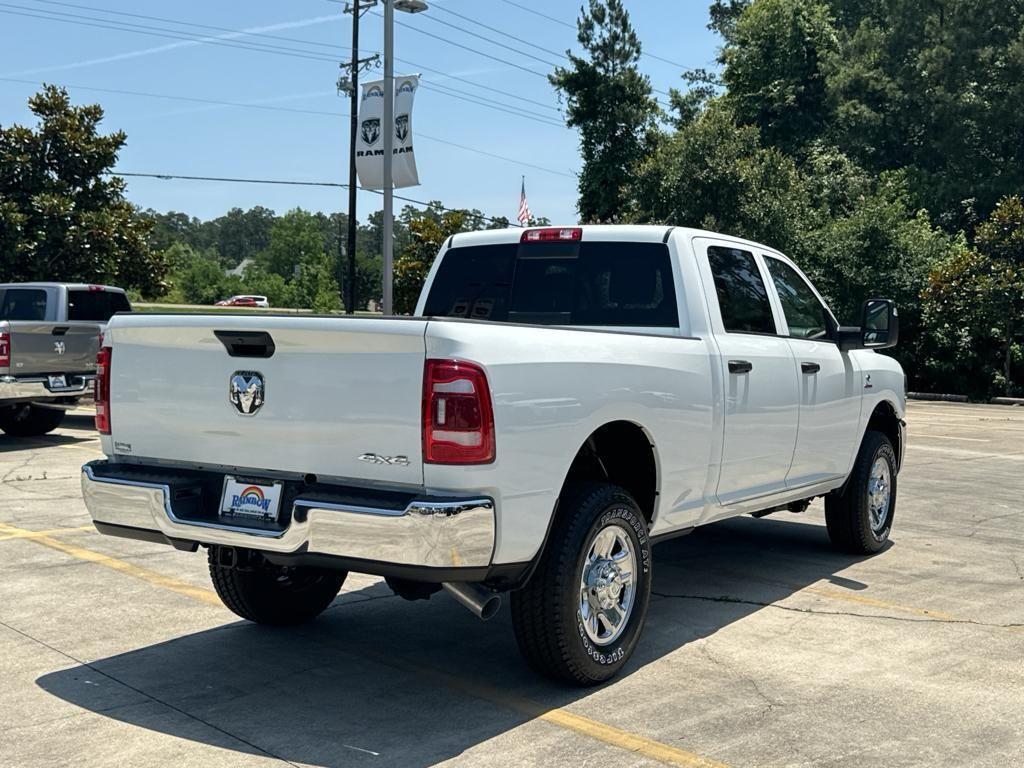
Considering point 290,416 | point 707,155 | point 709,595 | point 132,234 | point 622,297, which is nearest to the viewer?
point 290,416

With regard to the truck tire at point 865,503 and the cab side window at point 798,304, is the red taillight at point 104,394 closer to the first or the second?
the cab side window at point 798,304

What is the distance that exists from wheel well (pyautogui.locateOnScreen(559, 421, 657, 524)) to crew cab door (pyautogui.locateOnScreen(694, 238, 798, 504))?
64 centimetres

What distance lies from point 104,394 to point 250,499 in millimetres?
1029

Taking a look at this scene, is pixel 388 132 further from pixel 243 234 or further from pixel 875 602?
pixel 243 234

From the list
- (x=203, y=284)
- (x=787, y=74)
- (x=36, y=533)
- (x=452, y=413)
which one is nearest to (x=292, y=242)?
(x=203, y=284)

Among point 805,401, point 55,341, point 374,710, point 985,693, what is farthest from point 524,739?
point 55,341

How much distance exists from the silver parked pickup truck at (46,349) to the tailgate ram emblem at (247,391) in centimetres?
1033

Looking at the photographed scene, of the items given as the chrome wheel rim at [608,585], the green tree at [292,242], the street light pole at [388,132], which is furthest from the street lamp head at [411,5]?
the green tree at [292,242]

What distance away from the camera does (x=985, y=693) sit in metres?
4.98

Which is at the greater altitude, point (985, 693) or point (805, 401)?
point (805, 401)

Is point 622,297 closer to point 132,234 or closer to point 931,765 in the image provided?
point 931,765

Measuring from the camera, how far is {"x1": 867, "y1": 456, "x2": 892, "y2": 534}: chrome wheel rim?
794 centimetres

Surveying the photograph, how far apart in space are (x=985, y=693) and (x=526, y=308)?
2.99 meters

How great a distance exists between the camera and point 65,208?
22859 millimetres
